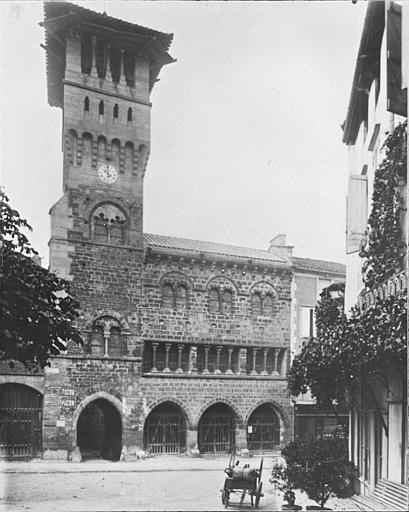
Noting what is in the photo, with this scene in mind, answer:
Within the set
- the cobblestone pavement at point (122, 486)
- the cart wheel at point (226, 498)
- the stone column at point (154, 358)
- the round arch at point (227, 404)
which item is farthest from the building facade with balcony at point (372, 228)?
the round arch at point (227, 404)

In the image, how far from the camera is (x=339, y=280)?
21781 mm

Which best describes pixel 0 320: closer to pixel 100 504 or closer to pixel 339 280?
pixel 100 504

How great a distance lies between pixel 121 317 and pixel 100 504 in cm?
1103

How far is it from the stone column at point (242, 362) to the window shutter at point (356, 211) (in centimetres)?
1076

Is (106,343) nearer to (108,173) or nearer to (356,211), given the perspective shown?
(108,173)

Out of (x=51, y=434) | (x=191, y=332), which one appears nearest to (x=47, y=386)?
(x=51, y=434)

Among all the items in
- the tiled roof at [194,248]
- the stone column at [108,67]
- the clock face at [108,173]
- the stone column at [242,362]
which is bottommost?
the stone column at [242,362]

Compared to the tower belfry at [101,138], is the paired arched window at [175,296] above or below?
below

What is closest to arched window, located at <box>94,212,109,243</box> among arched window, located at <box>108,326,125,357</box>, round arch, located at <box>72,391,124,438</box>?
arched window, located at <box>108,326,125,357</box>

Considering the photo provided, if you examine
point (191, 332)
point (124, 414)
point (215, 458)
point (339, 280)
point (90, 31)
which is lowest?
point (215, 458)

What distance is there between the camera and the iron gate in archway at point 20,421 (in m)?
24.1

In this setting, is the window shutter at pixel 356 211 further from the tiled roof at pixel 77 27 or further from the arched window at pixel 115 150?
the arched window at pixel 115 150

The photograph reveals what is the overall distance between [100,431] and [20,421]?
381 centimetres

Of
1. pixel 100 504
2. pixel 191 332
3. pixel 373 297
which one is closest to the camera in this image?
pixel 373 297
